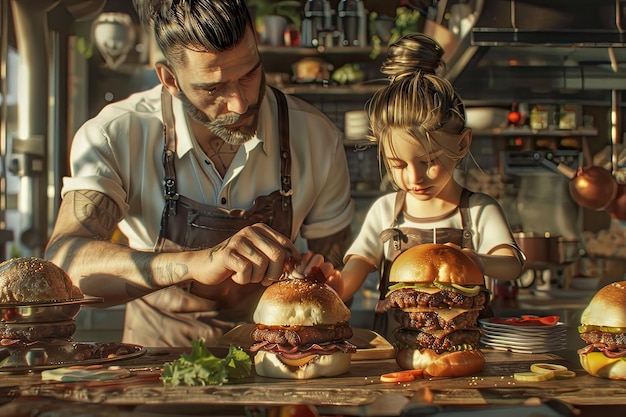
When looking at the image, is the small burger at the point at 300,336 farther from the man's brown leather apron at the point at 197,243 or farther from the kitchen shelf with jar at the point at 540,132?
the kitchen shelf with jar at the point at 540,132

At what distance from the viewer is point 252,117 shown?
109 inches

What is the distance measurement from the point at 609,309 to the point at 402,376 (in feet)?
1.71

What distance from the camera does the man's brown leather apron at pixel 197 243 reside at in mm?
2838

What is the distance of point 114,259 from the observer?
2.57m

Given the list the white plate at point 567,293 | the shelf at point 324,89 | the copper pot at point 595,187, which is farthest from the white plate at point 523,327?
the shelf at point 324,89

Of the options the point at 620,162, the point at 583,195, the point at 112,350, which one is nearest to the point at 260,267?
the point at 112,350

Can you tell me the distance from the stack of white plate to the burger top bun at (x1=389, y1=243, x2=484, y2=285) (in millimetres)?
340

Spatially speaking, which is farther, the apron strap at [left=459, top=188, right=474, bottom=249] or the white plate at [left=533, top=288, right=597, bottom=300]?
the white plate at [left=533, top=288, right=597, bottom=300]

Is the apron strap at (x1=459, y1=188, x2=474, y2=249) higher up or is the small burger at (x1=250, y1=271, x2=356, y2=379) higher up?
the apron strap at (x1=459, y1=188, x2=474, y2=249)

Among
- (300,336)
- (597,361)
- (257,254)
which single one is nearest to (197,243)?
(257,254)

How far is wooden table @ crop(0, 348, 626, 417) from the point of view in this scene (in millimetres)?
1570

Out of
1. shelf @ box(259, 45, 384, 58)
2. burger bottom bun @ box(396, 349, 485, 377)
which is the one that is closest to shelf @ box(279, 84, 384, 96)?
shelf @ box(259, 45, 384, 58)

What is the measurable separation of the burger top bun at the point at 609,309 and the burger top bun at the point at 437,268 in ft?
0.91

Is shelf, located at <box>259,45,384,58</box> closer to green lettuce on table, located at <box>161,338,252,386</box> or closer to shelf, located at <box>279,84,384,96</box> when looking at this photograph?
shelf, located at <box>279,84,384,96</box>
